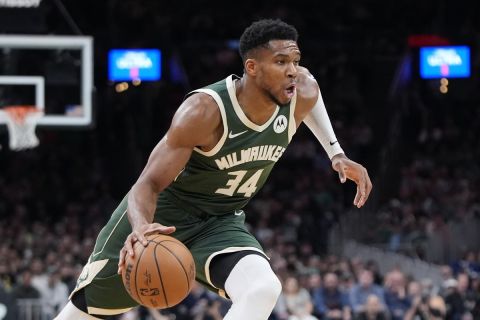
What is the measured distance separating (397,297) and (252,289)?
829 cm

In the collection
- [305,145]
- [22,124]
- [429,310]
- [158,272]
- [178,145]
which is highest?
[178,145]

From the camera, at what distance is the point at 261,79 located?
18.5 ft

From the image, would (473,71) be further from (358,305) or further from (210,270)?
(210,270)

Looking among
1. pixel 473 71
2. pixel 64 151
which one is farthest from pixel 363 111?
pixel 64 151

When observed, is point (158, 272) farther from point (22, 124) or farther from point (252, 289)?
point (22, 124)

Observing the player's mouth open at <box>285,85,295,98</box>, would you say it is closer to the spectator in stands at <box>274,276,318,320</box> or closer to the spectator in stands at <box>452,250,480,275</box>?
the spectator in stands at <box>274,276,318,320</box>

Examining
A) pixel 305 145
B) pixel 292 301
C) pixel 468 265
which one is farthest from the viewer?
pixel 305 145

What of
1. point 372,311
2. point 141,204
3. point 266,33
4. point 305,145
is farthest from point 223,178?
point 305,145

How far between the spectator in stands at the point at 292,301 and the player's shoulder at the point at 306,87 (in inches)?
272

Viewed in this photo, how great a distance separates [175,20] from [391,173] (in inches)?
208

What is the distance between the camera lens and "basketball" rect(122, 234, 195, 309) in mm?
5102

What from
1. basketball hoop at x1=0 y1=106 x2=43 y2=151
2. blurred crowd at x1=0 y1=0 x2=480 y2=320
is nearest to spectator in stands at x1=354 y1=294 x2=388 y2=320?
blurred crowd at x1=0 y1=0 x2=480 y2=320

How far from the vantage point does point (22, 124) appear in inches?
465

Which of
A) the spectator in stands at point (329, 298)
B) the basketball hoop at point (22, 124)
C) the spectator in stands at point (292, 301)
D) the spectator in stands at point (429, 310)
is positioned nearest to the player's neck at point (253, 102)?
the basketball hoop at point (22, 124)
